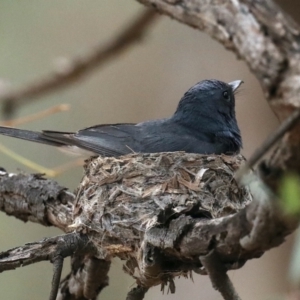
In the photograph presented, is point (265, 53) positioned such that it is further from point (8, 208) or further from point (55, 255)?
point (8, 208)

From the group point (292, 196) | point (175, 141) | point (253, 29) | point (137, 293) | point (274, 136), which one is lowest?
point (292, 196)

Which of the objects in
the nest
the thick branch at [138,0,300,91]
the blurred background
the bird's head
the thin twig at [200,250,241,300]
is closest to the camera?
the thick branch at [138,0,300,91]

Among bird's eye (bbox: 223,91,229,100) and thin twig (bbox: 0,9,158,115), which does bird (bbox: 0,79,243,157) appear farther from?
thin twig (bbox: 0,9,158,115)

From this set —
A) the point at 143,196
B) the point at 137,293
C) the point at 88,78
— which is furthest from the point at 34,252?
the point at 88,78

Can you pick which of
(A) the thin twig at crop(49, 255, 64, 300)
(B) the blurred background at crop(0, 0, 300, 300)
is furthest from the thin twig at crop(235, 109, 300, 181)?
(B) the blurred background at crop(0, 0, 300, 300)

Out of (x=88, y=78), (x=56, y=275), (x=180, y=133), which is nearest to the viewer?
(x=56, y=275)

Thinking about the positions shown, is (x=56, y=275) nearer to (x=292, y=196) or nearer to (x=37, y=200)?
(x=37, y=200)

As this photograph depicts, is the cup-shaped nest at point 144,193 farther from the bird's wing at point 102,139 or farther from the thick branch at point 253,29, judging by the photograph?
the thick branch at point 253,29
